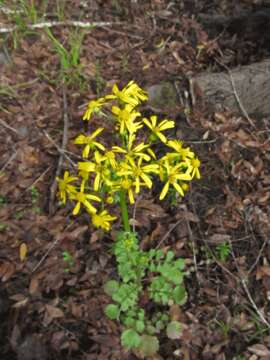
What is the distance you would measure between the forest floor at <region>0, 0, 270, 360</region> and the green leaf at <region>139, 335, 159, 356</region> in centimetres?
12

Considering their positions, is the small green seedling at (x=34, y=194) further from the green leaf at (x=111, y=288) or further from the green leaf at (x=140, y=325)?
the green leaf at (x=140, y=325)

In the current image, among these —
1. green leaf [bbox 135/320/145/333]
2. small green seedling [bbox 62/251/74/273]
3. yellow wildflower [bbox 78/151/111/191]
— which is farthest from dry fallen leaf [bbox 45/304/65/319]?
yellow wildflower [bbox 78/151/111/191]

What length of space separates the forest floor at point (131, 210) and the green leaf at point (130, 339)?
17 centimetres

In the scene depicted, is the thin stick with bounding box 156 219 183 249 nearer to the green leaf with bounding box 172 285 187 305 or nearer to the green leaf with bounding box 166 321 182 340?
the green leaf with bounding box 172 285 187 305

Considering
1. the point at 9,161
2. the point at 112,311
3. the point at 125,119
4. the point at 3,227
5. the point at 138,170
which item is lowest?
the point at 112,311

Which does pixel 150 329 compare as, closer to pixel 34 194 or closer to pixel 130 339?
pixel 130 339

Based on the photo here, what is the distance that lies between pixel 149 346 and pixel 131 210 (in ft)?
3.10

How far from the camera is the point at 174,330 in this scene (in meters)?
2.54

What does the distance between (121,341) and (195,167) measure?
1.09m

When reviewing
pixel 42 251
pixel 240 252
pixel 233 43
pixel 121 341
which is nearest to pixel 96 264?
pixel 42 251

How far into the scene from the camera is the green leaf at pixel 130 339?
239 centimetres

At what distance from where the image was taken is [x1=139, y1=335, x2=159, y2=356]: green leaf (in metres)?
2.44

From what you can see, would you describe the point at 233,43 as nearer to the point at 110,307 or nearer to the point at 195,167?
the point at 195,167

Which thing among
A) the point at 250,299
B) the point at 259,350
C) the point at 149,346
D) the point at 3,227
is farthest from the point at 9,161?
the point at 259,350
